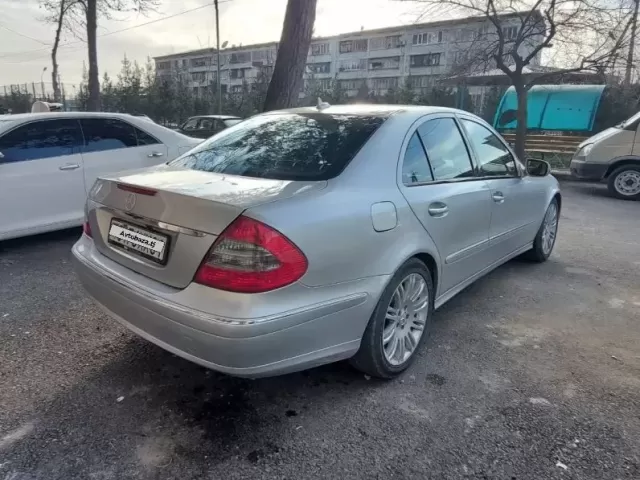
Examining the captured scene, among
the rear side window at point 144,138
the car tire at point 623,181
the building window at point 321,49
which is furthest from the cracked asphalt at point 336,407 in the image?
the building window at point 321,49

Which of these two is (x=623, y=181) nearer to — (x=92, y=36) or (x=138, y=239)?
(x=138, y=239)

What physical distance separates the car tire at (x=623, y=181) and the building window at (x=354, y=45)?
4954 centimetres

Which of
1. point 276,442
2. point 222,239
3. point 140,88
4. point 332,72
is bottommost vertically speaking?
point 276,442

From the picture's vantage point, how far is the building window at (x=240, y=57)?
6466cm

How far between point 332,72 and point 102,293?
57.4 metres

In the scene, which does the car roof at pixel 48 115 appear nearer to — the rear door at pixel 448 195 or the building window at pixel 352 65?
the rear door at pixel 448 195

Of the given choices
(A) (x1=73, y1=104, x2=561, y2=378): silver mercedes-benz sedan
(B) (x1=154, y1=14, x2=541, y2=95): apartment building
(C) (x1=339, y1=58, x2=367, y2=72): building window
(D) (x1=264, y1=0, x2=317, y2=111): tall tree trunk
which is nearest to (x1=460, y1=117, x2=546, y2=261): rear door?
(A) (x1=73, y1=104, x2=561, y2=378): silver mercedes-benz sedan

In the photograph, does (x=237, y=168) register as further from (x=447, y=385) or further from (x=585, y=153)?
(x=585, y=153)

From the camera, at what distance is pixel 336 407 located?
246 cm

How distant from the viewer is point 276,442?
2.19 meters

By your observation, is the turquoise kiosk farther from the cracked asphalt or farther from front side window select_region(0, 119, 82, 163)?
front side window select_region(0, 119, 82, 163)

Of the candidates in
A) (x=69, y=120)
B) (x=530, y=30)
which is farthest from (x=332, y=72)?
(x=69, y=120)

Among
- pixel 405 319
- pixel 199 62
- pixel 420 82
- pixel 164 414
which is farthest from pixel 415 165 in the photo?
pixel 199 62

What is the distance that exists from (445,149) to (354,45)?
56659 mm
